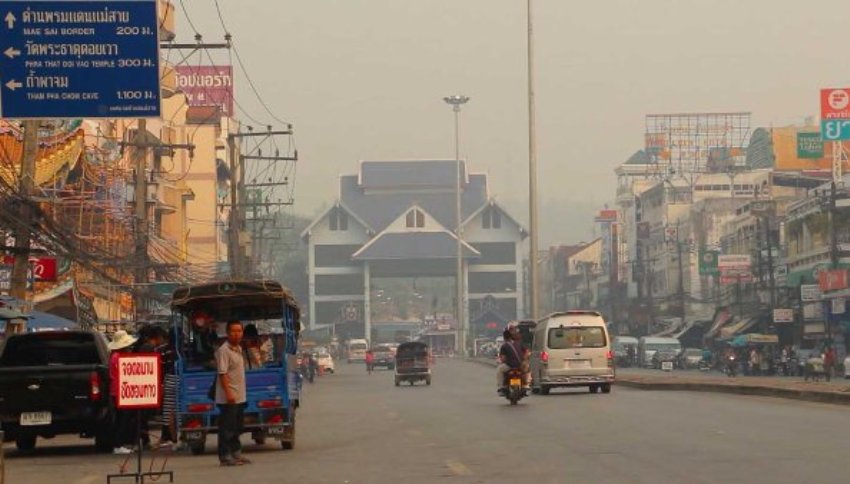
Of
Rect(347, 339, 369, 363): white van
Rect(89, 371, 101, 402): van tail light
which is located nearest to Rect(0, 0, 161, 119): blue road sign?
Rect(89, 371, 101, 402): van tail light

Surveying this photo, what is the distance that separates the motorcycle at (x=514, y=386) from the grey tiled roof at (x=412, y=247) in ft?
406

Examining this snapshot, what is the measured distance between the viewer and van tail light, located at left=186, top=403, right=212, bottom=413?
21.2 meters

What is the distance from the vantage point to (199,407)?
2117cm

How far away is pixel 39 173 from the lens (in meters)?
43.2

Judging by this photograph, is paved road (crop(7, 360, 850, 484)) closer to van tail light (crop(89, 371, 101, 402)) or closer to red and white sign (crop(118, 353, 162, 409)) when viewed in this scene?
van tail light (crop(89, 371, 101, 402))

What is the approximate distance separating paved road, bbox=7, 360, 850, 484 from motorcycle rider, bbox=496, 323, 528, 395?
112 inches

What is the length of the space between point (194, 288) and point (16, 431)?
10.7ft

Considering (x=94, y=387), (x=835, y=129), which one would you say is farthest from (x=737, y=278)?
(x=94, y=387)

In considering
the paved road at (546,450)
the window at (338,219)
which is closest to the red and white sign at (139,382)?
the paved road at (546,450)

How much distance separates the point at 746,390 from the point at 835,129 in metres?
43.5

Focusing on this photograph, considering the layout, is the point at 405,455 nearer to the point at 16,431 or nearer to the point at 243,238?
the point at 16,431

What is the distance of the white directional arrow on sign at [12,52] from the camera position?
2022 cm

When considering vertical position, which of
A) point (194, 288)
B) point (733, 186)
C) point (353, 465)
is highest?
point (733, 186)

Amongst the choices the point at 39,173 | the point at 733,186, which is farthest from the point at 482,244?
the point at 39,173
